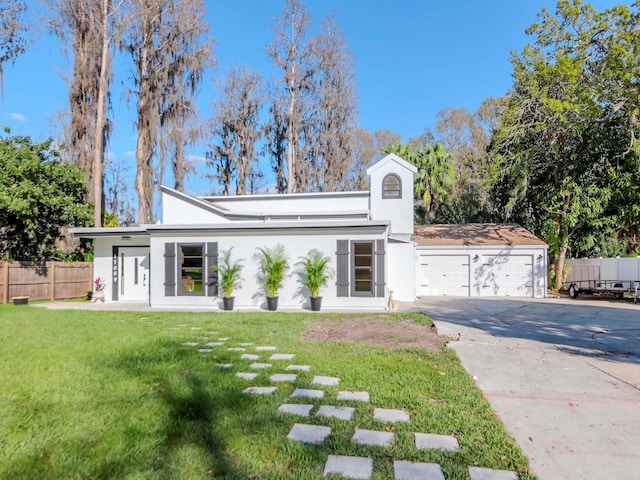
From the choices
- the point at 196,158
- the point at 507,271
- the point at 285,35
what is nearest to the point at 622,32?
the point at 507,271

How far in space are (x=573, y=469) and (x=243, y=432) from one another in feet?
7.68

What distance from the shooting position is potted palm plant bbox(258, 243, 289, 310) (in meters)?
11.1

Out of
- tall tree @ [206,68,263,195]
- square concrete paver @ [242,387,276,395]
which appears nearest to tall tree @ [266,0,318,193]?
tall tree @ [206,68,263,195]

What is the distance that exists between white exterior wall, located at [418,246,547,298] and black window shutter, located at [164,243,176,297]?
34.0 feet

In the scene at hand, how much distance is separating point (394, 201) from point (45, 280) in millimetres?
13396

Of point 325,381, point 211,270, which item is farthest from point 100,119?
point 325,381

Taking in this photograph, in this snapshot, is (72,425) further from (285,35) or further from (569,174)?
(285,35)

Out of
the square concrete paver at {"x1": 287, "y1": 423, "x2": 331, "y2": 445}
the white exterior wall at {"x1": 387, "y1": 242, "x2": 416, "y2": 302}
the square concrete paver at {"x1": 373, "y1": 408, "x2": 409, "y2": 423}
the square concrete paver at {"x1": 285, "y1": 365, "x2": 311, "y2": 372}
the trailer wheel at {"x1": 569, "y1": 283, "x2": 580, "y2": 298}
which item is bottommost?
the trailer wheel at {"x1": 569, "y1": 283, "x2": 580, "y2": 298}

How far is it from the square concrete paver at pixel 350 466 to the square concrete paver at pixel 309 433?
0.91ft

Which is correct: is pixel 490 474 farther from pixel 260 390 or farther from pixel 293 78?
pixel 293 78

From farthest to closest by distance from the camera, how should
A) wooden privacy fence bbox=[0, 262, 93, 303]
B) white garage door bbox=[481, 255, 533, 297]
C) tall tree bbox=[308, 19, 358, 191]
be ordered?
tall tree bbox=[308, 19, 358, 191] < white garage door bbox=[481, 255, 533, 297] < wooden privacy fence bbox=[0, 262, 93, 303]

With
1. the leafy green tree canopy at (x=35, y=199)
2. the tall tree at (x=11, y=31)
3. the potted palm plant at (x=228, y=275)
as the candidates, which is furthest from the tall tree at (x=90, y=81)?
the potted palm plant at (x=228, y=275)

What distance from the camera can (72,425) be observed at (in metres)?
3.20

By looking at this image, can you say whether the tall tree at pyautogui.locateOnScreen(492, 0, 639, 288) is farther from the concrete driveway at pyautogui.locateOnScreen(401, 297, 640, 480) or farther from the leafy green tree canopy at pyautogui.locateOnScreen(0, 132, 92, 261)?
the leafy green tree canopy at pyautogui.locateOnScreen(0, 132, 92, 261)
